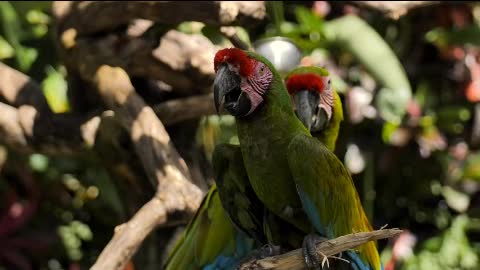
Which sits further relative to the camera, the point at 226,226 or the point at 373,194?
the point at 373,194

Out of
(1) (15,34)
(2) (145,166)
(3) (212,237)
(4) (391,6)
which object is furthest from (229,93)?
(1) (15,34)

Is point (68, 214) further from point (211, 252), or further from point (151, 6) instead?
point (211, 252)

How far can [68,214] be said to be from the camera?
8.95ft

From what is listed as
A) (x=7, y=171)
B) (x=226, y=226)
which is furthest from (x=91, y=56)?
(x=7, y=171)

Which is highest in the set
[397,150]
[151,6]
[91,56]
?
[151,6]

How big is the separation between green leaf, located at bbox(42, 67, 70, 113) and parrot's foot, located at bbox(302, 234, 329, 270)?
111 centimetres

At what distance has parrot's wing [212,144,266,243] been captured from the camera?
134cm

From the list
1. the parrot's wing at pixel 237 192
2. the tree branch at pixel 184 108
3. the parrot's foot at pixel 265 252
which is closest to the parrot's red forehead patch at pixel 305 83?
the parrot's wing at pixel 237 192

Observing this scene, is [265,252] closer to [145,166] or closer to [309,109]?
[309,109]

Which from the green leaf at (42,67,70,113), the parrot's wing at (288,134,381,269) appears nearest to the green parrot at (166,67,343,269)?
the parrot's wing at (288,134,381,269)

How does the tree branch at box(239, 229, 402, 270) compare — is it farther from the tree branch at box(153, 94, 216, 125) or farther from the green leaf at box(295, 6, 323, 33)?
the green leaf at box(295, 6, 323, 33)

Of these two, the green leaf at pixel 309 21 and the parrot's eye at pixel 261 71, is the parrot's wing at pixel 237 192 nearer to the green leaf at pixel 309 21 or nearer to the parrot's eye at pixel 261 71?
the parrot's eye at pixel 261 71

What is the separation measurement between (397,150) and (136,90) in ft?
3.13

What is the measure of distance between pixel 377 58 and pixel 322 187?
109 cm
